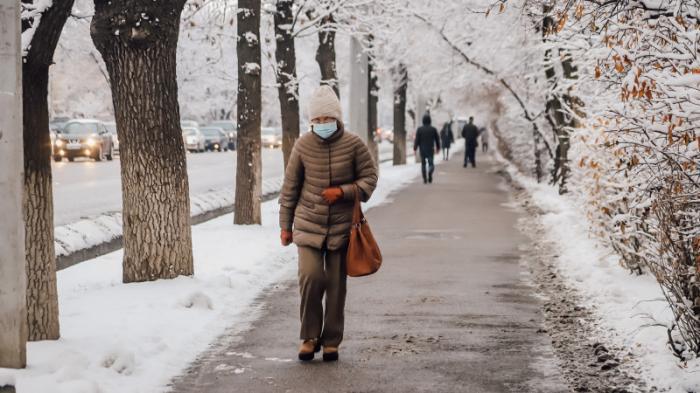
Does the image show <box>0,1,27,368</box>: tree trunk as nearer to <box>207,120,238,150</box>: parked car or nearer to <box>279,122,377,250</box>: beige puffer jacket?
<box>279,122,377,250</box>: beige puffer jacket

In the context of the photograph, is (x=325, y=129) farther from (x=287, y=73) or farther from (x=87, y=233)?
(x=287, y=73)

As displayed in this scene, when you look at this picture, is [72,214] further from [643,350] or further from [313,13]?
[643,350]

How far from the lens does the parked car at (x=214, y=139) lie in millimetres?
61781

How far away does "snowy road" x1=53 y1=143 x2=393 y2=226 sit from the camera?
1956cm

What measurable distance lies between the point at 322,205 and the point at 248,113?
29.1 feet

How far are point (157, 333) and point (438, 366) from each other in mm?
2198

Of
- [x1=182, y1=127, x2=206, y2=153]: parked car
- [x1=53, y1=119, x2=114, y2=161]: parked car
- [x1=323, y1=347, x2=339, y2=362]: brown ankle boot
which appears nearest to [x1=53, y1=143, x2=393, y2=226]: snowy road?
[x1=53, y1=119, x2=114, y2=161]: parked car

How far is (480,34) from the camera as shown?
28.3 meters

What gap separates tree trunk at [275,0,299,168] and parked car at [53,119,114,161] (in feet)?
75.0

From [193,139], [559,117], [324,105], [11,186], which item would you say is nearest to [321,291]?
[324,105]

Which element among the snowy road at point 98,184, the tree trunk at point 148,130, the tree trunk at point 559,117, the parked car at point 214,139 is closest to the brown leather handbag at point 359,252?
the tree trunk at point 148,130

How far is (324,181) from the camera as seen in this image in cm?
721

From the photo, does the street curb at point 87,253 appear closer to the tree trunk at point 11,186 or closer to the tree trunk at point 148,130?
the tree trunk at point 148,130

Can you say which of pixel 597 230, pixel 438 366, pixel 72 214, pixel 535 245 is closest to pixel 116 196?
pixel 72 214
